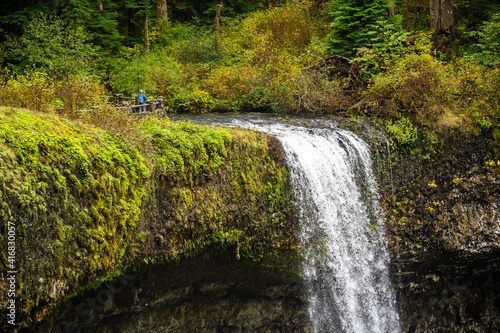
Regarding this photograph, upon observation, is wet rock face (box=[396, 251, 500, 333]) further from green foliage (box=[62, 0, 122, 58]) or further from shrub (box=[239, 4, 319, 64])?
green foliage (box=[62, 0, 122, 58])

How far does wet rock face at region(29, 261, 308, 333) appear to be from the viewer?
27.6 ft

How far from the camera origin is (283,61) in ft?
64.6

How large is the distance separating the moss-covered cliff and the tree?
9.67 m

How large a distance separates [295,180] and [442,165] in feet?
16.7

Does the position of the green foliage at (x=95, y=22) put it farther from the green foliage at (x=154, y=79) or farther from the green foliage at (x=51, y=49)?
the green foliage at (x=154, y=79)

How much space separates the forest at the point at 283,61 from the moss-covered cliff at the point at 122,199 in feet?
8.67

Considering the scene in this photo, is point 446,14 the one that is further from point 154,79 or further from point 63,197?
point 63,197

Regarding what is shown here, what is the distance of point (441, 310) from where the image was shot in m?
12.0

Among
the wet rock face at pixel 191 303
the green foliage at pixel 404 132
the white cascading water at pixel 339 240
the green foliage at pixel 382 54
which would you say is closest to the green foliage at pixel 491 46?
the green foliage at pixel 382 54

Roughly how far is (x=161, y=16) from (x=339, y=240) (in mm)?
23327

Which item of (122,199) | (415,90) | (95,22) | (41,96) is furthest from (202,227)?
(95,22)

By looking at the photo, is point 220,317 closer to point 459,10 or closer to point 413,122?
point 413,122

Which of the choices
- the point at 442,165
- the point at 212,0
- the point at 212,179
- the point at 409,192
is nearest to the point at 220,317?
the point at 212,179

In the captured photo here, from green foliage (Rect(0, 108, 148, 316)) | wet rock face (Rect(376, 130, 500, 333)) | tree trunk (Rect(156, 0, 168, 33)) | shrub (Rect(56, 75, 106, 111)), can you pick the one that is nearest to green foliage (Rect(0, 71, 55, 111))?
shrub (Rect(56, 75, 106, 111))
